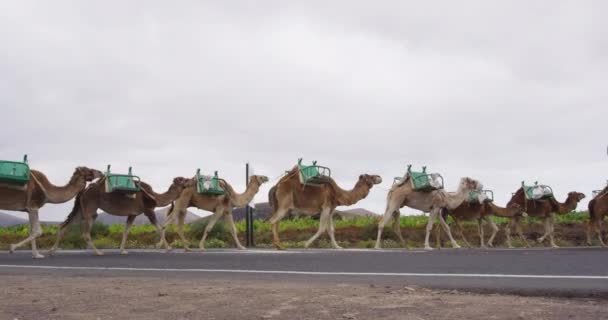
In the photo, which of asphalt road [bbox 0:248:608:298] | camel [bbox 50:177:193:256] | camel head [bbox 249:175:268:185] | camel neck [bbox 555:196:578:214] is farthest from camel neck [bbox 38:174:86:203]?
camel neck [bbox 555:196:578:214]

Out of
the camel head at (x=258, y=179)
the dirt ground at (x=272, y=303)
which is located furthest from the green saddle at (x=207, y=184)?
the dirt ground at (x=272, y=303)

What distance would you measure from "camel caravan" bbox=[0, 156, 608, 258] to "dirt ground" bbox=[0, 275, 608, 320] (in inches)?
337

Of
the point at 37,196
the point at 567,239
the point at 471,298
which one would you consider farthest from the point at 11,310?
the point at 567,239

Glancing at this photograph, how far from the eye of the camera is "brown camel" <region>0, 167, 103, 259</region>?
50.3 feet

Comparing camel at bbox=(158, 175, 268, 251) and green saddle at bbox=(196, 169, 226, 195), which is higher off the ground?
green saddle at bbox=(196, 169, 226, 195)

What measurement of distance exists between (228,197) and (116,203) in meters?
3.77

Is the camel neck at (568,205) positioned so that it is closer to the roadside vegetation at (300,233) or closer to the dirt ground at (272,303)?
the roadside vegetation at (300,233)

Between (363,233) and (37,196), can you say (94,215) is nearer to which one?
(37,196)

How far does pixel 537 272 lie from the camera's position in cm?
872

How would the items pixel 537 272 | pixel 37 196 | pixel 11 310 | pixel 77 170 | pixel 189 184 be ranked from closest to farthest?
pixel 11 310
pixel 537 272
pixel 37 196
pixel 77 170
pixel 189 184

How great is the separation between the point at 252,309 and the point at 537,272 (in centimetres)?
481

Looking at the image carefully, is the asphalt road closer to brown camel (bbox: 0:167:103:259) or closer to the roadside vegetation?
brown camel (bbox: 0:167:103:259)

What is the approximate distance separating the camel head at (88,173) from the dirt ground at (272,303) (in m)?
Answer: 9.53

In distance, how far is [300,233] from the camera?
103 ft
